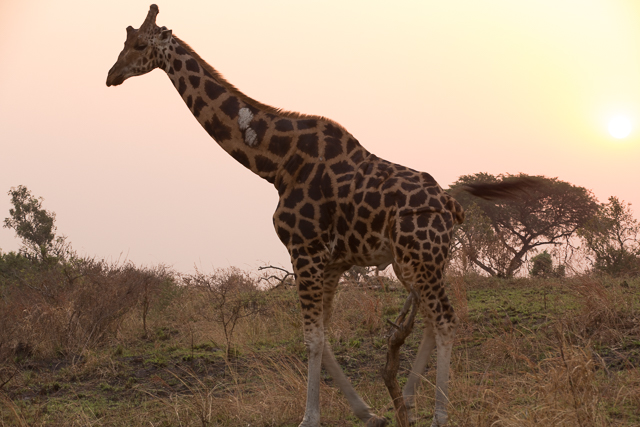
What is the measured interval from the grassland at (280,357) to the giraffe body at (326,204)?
713mm

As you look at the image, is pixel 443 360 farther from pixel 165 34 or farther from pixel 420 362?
pixel 165 34

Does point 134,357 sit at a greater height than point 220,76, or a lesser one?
lesser

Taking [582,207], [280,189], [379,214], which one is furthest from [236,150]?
[582,207]

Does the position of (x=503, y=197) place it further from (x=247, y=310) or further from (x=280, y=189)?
(x=247, y=310)

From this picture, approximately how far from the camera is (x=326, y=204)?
5867 mm

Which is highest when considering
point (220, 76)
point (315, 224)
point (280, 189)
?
point (220, 76)

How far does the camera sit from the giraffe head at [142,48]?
6.70 metres

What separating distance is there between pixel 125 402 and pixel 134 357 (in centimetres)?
238

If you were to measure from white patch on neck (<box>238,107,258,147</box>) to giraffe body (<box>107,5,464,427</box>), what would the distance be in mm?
10

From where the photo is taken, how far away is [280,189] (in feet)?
20.2

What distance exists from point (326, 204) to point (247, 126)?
1248 mm

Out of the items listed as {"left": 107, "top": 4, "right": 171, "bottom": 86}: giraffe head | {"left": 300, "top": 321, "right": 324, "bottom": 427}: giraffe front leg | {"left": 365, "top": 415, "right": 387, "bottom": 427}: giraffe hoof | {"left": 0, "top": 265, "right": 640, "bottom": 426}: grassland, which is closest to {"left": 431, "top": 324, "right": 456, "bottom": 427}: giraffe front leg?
{"left": 0, "top": 265, "right": 640, "bottom": 426}: grassland

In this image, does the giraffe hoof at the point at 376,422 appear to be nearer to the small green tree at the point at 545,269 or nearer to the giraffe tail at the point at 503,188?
the giraffe tail at the point at 503,188

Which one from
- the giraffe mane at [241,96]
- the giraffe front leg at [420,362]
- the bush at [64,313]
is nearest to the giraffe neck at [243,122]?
the giraffe mane at [241,96]
